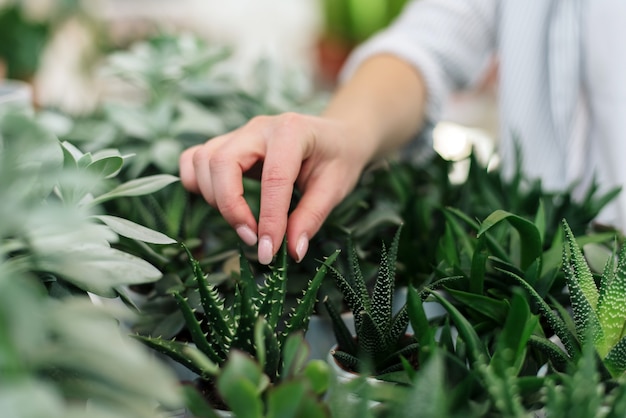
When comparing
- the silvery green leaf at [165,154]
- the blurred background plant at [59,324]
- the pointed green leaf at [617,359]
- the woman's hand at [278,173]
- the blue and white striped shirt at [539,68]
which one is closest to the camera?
the blurred background plant at [59,324]

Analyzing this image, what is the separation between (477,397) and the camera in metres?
0.31

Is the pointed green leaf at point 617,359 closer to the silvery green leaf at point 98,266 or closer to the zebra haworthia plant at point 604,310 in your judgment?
the zebra haworthia plant at point 604,310

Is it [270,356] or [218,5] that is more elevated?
[270,356]

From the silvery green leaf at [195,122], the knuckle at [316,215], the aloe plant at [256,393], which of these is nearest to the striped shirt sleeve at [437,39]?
the silvery green leaf at [195,122]

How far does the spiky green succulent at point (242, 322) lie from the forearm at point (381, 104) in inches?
9.4

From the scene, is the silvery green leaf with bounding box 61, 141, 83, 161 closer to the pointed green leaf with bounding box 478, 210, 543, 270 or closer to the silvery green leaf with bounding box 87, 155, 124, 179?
the silvery green leaf with bounding box 87, 155, 124, 179

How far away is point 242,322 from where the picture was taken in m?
0.34

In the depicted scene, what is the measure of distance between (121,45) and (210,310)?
4.35 ft

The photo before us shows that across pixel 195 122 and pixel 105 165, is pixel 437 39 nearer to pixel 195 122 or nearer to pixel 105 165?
pixel 195 122

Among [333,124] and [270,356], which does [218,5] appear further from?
[270,356]

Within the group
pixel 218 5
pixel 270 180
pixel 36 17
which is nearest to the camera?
pixel 270 180

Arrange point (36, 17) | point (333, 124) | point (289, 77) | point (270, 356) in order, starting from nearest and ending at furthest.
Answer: point (270, 356)
point (333, 124)
point (289, 77)
point (36, 17)

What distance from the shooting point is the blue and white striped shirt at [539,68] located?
2.45 ft

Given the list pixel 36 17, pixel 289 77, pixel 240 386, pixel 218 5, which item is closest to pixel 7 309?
pixel 240 386
